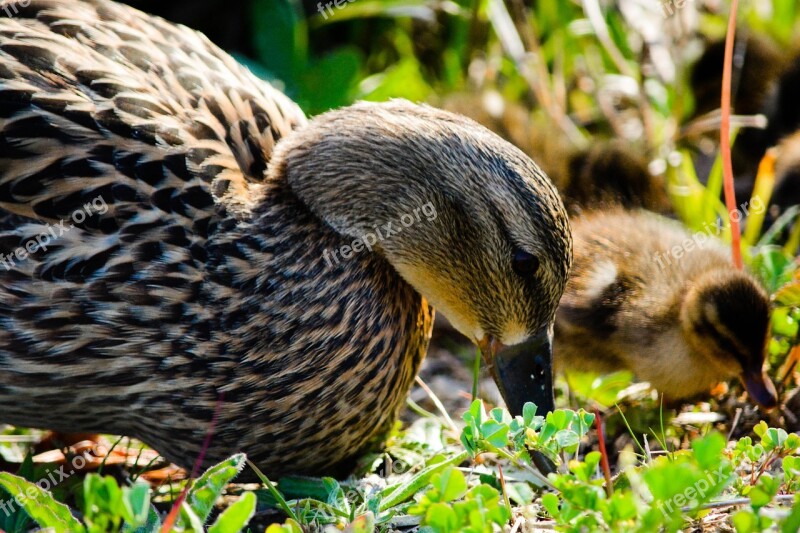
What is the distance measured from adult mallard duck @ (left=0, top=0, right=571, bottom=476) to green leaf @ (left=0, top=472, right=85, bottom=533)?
36cm

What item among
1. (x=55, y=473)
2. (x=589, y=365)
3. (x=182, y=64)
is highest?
(x=182, y=64)

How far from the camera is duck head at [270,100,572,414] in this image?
229 centimetres

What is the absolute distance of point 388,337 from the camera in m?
2.46

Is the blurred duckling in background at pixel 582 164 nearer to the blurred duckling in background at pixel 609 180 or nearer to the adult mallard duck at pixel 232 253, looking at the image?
the blurred duckling in background at pixel 609 180

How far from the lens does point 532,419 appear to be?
6.56 ft

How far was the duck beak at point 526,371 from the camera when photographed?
2416mm

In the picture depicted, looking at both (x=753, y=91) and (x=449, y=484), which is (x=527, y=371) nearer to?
(x=449, y=484)

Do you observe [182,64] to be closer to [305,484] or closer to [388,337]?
[388,337]

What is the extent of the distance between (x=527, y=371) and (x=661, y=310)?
Result: 1.76 ft

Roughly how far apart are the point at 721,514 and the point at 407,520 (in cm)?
62

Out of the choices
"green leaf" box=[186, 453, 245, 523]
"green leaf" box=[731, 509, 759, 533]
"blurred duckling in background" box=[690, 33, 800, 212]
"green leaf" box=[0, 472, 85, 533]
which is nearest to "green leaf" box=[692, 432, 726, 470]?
"green leaf" box=[731, 509, 759, 533]

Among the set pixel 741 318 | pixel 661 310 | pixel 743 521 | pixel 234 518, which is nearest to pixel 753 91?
pixel 661 310

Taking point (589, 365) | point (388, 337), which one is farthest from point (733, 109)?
point (388, 337)

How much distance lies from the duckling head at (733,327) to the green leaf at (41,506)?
155 centimetres
